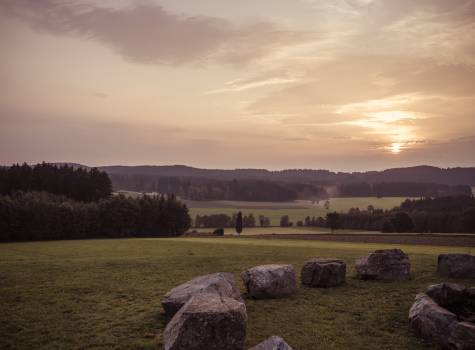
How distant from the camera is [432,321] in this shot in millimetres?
13883

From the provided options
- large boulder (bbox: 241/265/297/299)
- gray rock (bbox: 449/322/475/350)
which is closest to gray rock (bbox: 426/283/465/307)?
gray rock (bbox: 449/322/475/350)

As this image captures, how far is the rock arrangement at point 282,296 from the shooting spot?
1179 cm

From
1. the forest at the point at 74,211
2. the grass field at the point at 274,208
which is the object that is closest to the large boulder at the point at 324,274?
the forest at the point at 74,211

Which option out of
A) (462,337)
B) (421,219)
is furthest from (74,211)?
(421,219)

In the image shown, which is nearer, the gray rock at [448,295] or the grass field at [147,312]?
the grass field at [147,312]

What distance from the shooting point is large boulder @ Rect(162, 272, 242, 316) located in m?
15.9

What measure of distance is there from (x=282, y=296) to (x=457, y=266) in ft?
37.2

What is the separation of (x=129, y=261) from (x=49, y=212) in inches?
2431

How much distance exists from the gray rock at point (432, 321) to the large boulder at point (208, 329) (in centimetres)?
678

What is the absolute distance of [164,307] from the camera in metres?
16.2

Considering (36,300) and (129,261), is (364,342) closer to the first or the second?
(36,300)

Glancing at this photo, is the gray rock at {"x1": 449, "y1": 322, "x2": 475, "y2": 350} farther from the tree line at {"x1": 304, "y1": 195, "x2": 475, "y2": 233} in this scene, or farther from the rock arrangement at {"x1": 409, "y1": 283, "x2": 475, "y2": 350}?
the tree line at {"x1": 304, "y1": 195, "x2": 475, "y2": 233}

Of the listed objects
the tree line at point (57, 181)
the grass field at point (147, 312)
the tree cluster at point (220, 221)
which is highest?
the tree line at point (57, 181)

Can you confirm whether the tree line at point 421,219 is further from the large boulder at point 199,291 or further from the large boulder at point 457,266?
the large boulder at point 199,291
